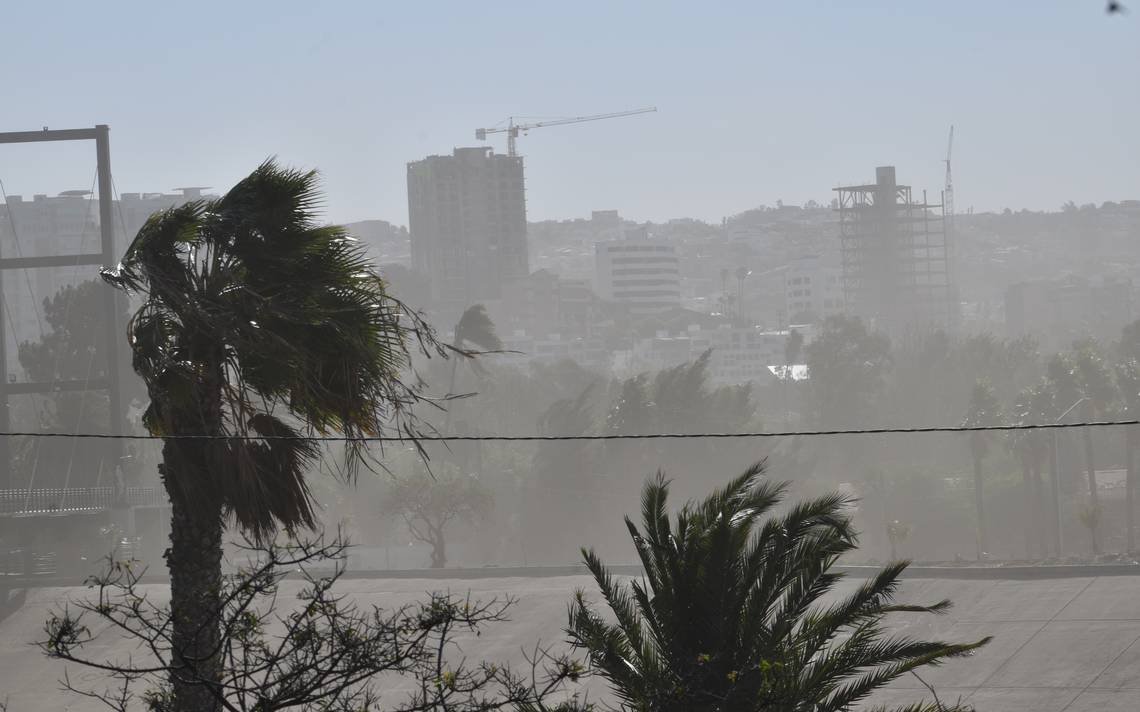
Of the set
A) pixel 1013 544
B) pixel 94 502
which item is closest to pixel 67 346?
pixel 94 502

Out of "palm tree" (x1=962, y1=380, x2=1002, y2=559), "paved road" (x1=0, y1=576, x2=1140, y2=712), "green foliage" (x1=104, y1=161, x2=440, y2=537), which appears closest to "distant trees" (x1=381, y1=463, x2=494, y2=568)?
"paved road" (x1=0, y1=576, x2=1140, y2=712)

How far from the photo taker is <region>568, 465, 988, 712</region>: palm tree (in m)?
9.91

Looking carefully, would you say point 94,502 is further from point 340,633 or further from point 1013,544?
point 340,633

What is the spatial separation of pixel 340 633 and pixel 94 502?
4920cm

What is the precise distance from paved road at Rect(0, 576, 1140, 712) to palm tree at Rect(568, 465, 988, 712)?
55.5 ft

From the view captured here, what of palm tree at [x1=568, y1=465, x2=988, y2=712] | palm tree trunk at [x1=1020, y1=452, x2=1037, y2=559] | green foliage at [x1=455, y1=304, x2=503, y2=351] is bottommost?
→ palm tree trunk at [x1=1020, y1=452, x2=1037, y2=559]

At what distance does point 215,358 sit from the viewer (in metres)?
10.1

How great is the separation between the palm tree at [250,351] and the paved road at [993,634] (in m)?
17.3

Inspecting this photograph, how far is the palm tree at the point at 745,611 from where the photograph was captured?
32.5 ft

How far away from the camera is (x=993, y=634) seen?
33.8 metres

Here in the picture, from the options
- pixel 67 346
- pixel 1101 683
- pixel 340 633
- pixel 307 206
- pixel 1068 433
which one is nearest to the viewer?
pixel 340 633

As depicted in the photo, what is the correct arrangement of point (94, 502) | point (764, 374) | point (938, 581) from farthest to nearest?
point (764, 374), point (94, 502), point (938, 581)

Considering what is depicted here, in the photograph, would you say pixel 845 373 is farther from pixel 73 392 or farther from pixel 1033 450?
pixel 73 392

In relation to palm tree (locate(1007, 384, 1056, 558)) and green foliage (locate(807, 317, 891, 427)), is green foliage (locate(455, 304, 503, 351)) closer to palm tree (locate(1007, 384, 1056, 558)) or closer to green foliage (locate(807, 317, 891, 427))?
palm tree (locate(1007, 384, 1056, 558))
